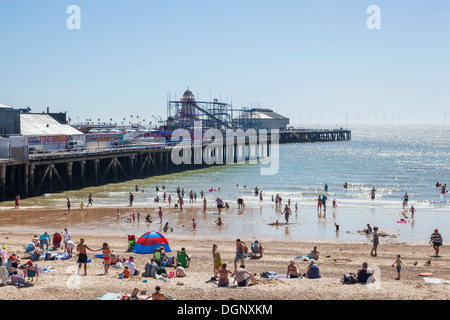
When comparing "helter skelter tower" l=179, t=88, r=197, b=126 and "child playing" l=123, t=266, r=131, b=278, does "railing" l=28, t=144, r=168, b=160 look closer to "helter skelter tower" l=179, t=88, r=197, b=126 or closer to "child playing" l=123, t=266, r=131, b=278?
"child playing" l=123, t=266, r=131, b=278

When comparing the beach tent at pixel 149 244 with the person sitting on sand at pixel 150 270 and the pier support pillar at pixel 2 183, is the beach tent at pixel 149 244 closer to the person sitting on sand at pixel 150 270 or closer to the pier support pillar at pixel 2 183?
the person sitting on sand at pixel 150 270

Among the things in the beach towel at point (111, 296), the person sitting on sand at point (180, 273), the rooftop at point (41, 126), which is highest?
the rooftop at point (41, 126)

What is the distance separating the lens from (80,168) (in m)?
41.2

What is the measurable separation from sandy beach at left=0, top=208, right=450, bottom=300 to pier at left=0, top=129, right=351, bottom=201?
1219cm

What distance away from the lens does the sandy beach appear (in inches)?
450

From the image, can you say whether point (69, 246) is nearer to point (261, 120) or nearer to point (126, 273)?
point (126, 273)

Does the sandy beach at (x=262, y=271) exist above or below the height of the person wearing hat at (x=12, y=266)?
below

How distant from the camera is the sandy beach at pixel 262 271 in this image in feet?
37.5

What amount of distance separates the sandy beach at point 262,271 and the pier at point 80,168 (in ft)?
40.0

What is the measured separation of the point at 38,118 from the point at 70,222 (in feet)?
82.5

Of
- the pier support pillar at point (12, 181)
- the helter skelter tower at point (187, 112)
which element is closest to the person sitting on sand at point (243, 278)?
the pier support pillar at point (12, 181)

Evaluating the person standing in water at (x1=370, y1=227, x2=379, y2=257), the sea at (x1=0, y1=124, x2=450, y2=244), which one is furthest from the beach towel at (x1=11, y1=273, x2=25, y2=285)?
the person standing in water at (x1=370, y1=227, x2=379, y2=257)
